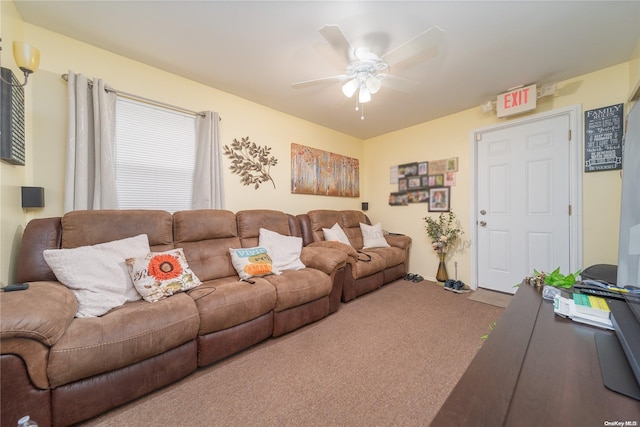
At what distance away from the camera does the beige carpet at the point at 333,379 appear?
4.09 ft

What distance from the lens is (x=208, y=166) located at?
259cm

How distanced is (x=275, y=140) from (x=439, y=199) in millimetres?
2587

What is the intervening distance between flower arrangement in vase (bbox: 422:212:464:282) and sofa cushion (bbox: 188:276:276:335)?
2.62m

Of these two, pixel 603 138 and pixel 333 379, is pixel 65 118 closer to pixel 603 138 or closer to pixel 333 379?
pixel 333 379

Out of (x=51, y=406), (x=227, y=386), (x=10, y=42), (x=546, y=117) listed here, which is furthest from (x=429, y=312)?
(x=10, y=42)

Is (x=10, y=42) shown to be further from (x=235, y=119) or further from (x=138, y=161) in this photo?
(x=235, y=119)

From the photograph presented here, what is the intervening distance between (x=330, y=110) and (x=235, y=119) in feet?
4.23

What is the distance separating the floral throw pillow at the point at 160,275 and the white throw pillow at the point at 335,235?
175 centimetres

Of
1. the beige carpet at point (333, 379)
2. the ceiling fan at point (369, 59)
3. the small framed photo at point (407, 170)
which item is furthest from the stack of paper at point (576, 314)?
the small framed photo at point (407, 170)

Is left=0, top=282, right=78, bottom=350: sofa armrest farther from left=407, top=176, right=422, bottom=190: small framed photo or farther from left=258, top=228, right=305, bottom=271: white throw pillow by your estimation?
left=407, top=176, right=422, bottom=190: small framed photo

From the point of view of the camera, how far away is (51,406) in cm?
111

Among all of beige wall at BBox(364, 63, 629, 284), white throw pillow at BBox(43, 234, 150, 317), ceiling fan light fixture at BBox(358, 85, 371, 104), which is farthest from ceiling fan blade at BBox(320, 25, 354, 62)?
beige wall at BBox(364, 63, 629, 284)

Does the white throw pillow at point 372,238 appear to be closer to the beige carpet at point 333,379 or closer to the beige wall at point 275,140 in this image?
the beige wall at point 275,140

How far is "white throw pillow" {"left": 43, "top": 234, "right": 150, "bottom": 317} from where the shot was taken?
144 cm
